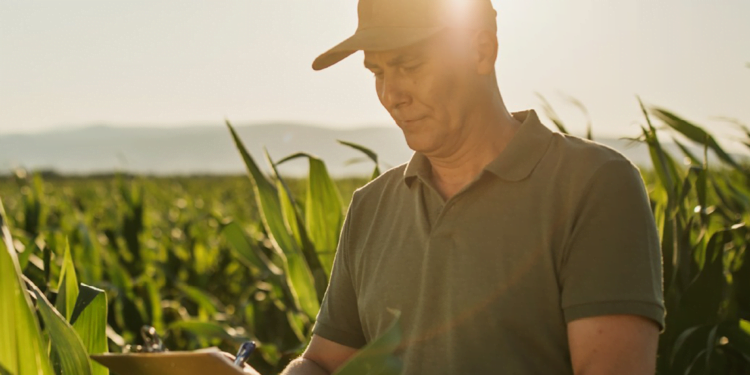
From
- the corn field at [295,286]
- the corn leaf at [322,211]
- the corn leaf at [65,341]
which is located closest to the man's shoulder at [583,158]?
the corn field at [295,286]

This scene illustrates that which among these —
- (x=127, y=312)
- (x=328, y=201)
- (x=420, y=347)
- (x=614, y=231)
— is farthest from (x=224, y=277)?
(x=614, y=231)

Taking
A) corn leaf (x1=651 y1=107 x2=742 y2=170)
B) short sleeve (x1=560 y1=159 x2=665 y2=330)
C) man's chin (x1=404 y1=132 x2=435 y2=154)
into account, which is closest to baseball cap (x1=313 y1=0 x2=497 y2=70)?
man's chin (x1=404 y1=132 x2=435 y2=154)

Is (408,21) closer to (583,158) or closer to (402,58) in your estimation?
(402,58)

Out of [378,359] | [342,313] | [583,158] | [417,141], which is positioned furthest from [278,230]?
[378,359]

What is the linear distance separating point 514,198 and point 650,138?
0.64 meters

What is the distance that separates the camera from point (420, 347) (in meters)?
1.59

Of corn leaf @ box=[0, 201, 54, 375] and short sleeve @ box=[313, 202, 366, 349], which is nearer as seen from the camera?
corn leaf @ box=[0, 201, 54, 375]

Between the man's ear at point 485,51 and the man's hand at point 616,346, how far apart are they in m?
0.49

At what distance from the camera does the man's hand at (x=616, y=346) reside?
1342 mm

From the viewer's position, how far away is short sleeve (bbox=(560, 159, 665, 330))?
1365 millimetres

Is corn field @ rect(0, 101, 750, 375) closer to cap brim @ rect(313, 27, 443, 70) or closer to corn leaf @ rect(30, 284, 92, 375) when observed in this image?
corn leaf @ rect(30, 284, 92, 375)

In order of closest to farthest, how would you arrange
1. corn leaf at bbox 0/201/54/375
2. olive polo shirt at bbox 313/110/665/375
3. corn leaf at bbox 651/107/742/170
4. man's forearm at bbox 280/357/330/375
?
corn leaf at bbox 0/201/54/375, olive polo shirt at bbox 313/110/665/375, man's forearm at bbox 280/357/330/375, corn leaf at bbox 651/107/742/170

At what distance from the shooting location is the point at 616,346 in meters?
1.35

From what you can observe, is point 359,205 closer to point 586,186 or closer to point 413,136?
point 413,136
